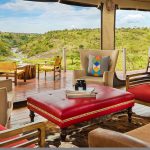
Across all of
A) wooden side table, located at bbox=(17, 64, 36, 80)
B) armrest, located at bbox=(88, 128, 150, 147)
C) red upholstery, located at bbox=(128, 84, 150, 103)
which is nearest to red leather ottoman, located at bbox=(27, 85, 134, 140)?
red upholstery, located at bbox=(128, 84, 150, 103)

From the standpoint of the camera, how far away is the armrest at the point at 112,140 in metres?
1.22

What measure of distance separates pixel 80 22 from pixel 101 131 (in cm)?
677

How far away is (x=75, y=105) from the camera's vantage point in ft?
10.0

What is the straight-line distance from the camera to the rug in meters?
3.09

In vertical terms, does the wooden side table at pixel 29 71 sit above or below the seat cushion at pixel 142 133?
above

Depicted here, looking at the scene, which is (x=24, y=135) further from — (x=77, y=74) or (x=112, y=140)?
(x=77, y=74)

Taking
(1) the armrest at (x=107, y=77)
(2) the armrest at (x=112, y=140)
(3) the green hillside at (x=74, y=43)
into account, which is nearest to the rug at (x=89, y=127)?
(1) the armrest at (x=107, y=77)

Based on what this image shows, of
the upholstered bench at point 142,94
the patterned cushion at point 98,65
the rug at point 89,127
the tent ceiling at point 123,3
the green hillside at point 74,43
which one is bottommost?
the rug at point 89,127

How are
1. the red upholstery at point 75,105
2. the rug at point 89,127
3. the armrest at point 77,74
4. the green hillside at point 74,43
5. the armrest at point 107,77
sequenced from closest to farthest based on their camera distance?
the red upholstery at point 75,105 < the rug at point 89,127 < the armrest at point 107,77 < the armrest at point 77,74 < the green hillside at point 74,43

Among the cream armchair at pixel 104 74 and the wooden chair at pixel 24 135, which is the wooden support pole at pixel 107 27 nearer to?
the cream armchair at pixel 104 74

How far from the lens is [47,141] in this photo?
3068 mm

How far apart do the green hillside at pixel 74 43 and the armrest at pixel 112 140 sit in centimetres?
583

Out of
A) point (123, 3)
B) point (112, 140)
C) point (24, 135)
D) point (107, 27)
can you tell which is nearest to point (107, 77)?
point (107, 27)

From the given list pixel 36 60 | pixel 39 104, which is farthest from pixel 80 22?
pixel 39 104
